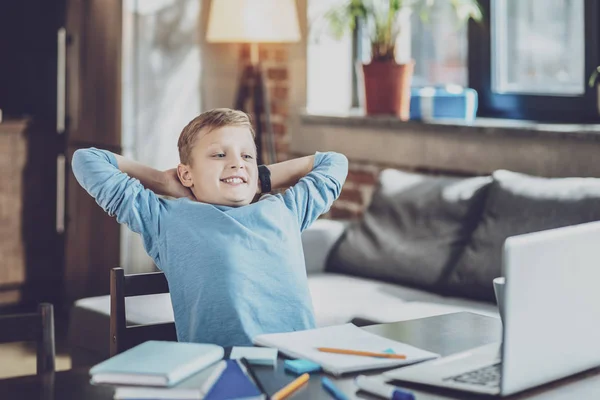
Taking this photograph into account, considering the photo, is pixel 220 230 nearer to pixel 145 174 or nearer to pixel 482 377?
pixel 145 174

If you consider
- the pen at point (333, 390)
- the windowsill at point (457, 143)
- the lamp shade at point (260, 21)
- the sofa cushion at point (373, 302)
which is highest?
the lamp shade at point (260, 21)

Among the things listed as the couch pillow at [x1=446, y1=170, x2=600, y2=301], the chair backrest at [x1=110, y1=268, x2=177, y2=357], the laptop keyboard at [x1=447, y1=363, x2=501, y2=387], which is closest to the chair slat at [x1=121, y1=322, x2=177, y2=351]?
the chair backrest at [x1=110, y1=268, x2=177, y2=357]

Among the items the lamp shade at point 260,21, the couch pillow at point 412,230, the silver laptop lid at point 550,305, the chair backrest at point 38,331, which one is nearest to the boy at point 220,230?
the chair backrest at point 38,331

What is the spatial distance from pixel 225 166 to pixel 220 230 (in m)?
0.13

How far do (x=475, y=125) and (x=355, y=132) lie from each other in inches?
29.1

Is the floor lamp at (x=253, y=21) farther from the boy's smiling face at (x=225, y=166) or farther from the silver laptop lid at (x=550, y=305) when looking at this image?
the silver laptop lid at (x=550, y=305)

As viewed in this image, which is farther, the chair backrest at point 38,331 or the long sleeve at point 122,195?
the long sleeve at point 122,195

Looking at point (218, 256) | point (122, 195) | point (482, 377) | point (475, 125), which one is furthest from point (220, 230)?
point (475, 125)

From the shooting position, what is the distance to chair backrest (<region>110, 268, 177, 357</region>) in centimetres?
183

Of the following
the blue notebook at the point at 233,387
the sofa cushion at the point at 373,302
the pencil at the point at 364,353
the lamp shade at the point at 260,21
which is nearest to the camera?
the blue notebook at the point at 233,387

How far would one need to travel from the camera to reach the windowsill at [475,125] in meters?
3.43

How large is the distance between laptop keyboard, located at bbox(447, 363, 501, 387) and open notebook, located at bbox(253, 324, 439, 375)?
4.1 inches

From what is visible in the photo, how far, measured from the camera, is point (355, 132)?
4371 mm

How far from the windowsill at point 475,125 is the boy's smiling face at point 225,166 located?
1837 mm
